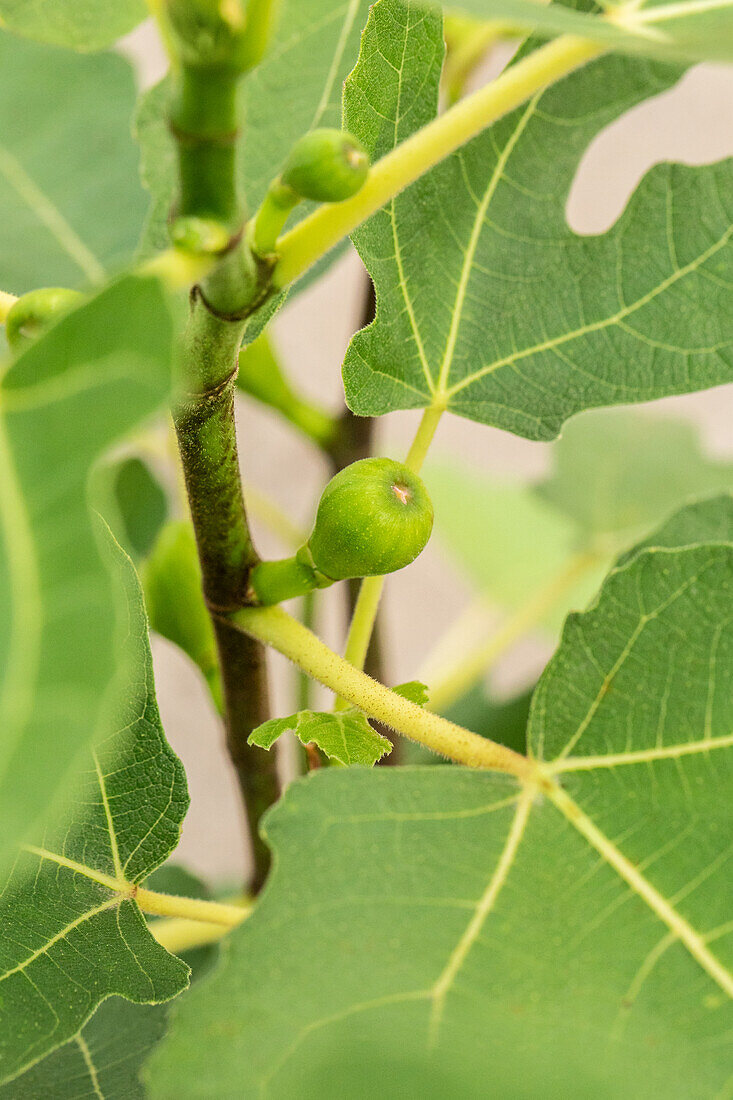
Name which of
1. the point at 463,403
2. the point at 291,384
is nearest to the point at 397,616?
the point at 291,384

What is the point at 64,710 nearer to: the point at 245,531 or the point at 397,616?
the point at 245,531

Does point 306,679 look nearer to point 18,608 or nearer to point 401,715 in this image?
point 401,715

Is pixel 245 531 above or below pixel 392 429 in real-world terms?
below

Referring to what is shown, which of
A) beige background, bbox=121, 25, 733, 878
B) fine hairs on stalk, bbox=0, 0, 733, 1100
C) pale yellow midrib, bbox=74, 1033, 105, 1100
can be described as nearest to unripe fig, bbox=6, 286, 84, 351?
fine hairs on stalk, bbox=0, 0, 733, 1100

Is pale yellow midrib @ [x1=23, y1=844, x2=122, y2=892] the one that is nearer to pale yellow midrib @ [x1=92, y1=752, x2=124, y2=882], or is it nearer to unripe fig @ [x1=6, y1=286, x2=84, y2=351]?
pale yellow midrib @ [x1=92, y1=752, x2=124, y2=882]

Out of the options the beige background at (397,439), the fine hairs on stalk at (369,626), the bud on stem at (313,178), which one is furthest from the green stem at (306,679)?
the beige background at (397,439)

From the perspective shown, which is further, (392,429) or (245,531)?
(392,429)

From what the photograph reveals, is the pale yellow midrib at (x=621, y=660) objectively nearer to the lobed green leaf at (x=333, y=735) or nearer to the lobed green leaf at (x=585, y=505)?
the lobed green leaf at (x=333, y=735)
